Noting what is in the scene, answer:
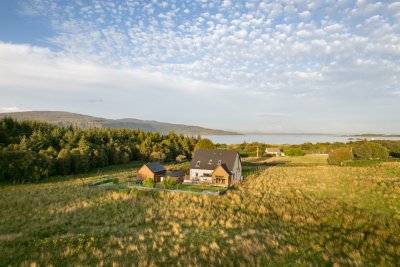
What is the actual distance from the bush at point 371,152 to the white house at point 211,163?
50.0m

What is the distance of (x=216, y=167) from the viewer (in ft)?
134

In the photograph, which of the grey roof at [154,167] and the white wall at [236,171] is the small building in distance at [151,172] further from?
the white wall at [236,171]

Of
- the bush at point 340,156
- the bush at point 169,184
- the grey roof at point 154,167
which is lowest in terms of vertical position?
the bush at point 169,184

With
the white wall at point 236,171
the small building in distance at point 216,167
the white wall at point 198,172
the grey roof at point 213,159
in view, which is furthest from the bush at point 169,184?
the white wall at point 236,171

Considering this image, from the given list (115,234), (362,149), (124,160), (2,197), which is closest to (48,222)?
(115,234)

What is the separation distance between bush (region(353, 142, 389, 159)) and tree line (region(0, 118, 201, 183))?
53.9 m

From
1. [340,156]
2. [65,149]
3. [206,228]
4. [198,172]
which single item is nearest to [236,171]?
[198,172]

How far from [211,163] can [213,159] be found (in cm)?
90

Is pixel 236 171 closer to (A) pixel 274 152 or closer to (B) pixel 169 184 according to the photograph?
(B) pixel 169 184

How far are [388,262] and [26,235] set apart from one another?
20645 millimetres

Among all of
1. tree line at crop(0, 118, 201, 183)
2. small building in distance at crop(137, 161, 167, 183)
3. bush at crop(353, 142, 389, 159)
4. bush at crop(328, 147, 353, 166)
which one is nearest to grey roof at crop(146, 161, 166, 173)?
small building in distance at crop(137, 161, 167, 183)

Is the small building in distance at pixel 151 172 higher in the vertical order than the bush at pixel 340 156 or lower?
lower

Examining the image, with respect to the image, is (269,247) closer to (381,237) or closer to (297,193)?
(381,237)

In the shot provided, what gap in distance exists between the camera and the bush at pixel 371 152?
237ft
